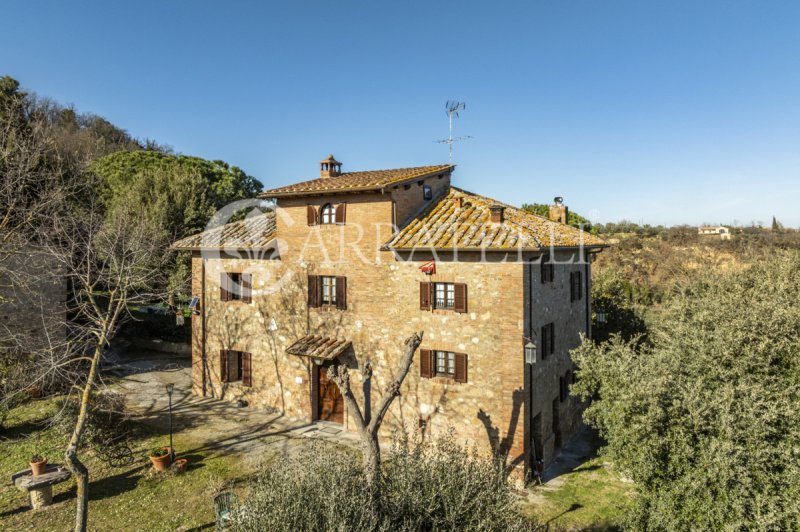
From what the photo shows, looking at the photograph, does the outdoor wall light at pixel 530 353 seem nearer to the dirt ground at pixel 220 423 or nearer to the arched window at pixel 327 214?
the dirt ground at pixel 220 423

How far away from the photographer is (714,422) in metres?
6.98

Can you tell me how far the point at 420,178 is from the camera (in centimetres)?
1541

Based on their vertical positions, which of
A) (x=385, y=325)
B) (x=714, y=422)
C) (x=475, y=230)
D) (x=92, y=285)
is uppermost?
(x=475, y=230)

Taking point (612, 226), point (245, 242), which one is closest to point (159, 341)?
point (245, 242)

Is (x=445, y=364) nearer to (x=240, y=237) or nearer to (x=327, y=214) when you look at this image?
(x=327, y=214)

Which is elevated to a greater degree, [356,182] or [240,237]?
[356,182]

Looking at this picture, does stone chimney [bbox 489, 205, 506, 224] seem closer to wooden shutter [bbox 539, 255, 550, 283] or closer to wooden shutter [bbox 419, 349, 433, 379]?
wooden shutter [bbox 539, 255, 550, 283]

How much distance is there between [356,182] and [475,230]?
4.73m

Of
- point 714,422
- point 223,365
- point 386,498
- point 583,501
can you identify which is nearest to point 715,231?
point 583,501

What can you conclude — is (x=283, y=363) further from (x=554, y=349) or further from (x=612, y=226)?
(x=612, y=226)

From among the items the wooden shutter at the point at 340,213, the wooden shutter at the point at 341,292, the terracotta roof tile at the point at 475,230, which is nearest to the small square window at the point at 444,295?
the terracotta roof tile at the point at 475,230

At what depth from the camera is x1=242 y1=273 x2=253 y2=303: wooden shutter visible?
17438 millimetres

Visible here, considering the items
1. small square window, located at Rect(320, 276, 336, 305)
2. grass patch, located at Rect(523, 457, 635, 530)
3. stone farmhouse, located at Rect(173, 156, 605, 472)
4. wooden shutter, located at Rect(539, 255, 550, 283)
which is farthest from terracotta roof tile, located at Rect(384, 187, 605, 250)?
grass patch, located at Rect(523, 457, 635, 530)

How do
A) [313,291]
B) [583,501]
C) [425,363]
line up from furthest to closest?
[313,291]
[425,363]
[583,501]
